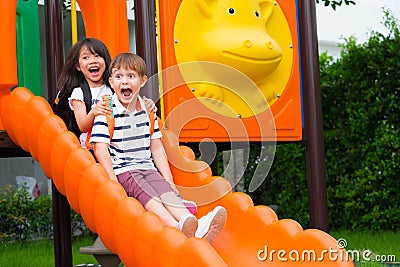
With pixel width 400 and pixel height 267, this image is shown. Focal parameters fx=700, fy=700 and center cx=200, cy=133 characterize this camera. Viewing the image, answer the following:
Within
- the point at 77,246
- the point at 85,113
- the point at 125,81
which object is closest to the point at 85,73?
the point at 85,113

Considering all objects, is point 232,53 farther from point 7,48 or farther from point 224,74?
point 7,48

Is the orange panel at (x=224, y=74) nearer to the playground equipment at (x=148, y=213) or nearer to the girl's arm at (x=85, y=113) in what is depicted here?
the playground equipment at (x=148, y=213)

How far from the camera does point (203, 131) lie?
4621 mm

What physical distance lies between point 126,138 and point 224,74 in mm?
1145

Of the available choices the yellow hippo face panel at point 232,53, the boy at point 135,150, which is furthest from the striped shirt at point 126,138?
the yellow hippo face panel at point 232,53

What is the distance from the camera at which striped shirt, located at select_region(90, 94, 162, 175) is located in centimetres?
371

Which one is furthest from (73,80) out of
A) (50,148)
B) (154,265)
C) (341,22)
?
(341,22)

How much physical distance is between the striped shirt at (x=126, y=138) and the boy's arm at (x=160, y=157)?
6 cm

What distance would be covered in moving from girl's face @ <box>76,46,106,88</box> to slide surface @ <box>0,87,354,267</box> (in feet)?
1.16

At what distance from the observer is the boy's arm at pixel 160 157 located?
3.86 meters

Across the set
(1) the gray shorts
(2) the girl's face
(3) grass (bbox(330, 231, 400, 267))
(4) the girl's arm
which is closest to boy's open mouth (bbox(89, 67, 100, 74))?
(2) the girl's face

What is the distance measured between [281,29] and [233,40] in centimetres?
59

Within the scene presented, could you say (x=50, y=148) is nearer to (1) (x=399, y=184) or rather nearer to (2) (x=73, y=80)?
(2) (x=73, y=80)

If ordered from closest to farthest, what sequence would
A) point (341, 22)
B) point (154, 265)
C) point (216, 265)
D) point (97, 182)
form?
point (216, 265) < point (154, 265) < point (97, 182) < point (341, 22)
